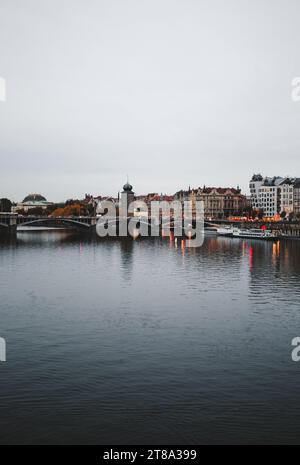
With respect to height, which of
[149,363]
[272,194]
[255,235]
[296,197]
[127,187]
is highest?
[127,187]

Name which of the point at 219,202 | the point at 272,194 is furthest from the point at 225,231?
the point at 219,202

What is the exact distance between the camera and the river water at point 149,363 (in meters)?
13.0

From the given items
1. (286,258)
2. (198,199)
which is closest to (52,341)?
(286,258)

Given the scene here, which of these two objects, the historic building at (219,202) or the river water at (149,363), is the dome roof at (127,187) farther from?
the river water at (149,363)

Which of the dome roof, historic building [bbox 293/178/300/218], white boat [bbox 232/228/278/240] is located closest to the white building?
historic building [bbox 293/178/300/218]

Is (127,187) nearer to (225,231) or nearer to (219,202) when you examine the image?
(219,202)

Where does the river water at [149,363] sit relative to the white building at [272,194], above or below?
below

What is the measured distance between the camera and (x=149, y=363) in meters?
17.8

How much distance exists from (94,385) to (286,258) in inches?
1730

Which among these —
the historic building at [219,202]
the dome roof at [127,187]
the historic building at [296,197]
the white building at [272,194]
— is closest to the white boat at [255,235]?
the historic building at [296,197]

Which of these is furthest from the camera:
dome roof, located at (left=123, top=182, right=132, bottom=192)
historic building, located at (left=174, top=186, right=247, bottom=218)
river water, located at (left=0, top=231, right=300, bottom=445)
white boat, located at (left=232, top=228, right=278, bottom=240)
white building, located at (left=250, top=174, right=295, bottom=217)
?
dome roof, located at (left=123, top=182, right=132, bottom=192)

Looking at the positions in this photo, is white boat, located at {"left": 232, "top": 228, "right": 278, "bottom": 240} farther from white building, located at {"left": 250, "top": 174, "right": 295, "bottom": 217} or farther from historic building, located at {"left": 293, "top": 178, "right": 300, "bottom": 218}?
white building, located at {"left": 250, "top": 174, "right": 295, "bottom": 217}

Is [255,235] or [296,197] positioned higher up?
[296,197]

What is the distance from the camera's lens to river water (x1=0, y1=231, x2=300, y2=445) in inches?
511
